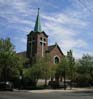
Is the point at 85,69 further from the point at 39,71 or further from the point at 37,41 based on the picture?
the point at 39,71

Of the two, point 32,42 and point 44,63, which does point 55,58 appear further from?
point 44,63

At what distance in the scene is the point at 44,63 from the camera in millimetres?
64125

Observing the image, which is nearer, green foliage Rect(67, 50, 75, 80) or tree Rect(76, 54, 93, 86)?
green foliage Rect(67, 50, 75, 80)

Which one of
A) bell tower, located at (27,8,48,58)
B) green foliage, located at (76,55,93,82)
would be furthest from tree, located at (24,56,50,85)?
bell tower, located at (27,8,48,58)

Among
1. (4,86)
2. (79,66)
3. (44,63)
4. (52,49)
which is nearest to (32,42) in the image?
(52,49)

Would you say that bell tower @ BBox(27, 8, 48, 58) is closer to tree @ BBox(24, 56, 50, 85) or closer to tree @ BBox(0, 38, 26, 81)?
tree @ BBox(24, 56, 50, 85)

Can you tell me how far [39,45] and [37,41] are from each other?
3.63 ft

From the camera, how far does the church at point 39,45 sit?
80.4 metres

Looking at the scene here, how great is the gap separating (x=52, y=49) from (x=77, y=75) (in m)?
10.6

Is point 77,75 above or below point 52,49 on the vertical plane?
below

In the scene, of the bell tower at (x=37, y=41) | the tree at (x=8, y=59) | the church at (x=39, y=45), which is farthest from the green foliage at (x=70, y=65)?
the bell tower at (x=37, y=41)

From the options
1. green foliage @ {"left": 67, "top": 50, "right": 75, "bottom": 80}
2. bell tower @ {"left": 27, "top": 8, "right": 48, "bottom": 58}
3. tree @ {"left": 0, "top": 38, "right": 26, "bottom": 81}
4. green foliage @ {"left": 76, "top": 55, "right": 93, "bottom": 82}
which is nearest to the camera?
tree @ {"left": 0, "top": 38, "right": 26, "bottom": 81}

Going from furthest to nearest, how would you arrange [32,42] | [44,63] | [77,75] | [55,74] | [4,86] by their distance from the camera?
[32,42] < [77,75] < [55,74] < [44,63] < [4,86]

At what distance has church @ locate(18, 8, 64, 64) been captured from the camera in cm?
8038
